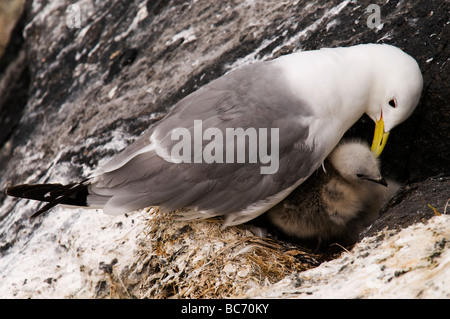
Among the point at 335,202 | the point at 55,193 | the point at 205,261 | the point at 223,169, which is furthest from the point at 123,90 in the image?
the point at 335,202

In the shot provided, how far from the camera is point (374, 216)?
3.18m

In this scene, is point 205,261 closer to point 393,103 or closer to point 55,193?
point 55,193

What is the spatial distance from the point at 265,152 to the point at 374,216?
2.49 ft

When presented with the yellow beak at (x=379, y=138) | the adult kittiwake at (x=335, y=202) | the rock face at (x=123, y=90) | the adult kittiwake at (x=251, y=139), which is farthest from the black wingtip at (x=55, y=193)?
the yellow beak at (x=379, y=138)

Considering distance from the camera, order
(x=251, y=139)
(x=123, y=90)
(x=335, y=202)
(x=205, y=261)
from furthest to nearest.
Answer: (x=123, y=90)
(x=335, y=202)
(x=205, y=261)
(x=251, y=139)

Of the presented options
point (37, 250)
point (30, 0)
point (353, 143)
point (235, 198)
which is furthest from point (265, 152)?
point (30, 0)

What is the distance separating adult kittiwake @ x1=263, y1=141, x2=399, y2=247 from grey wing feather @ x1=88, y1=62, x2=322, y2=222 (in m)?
0.19

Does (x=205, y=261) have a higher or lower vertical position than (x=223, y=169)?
lower

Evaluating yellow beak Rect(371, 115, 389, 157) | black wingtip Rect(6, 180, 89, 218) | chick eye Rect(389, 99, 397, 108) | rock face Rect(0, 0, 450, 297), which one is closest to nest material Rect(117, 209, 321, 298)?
rock face Rect(0, 0, 450, 297)

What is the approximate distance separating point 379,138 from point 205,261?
1.12 m

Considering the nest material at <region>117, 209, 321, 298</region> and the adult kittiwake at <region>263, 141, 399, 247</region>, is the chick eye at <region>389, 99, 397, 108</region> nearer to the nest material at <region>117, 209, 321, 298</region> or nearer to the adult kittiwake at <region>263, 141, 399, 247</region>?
the adult kittiwake at <region>263, 141, 399, 247</region>

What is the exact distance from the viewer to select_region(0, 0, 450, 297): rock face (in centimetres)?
316

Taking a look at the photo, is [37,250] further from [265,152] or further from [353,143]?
[353,143]

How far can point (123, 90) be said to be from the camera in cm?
424
